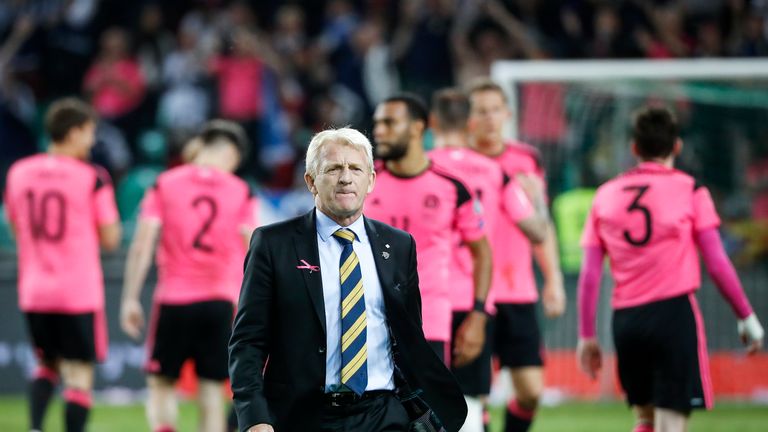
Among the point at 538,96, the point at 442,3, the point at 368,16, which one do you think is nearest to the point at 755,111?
the point at 538,96

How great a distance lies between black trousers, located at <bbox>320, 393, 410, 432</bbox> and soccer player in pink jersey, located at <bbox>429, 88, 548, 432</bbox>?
8.55 feet

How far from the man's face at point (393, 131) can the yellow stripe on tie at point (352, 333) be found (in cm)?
242

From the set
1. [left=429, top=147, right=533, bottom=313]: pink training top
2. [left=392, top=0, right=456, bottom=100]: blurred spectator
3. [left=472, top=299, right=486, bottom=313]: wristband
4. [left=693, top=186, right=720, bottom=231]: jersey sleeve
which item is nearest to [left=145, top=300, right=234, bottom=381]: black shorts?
[left=429, top=147, right=533, bottom=313]: pink training top

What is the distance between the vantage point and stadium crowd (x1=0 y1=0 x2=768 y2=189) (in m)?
15.7

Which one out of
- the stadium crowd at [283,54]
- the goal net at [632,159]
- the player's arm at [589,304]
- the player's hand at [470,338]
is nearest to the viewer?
the player's hand at [470,338]

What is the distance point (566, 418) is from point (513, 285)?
11.4 feet

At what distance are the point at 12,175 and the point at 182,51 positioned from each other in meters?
7.81

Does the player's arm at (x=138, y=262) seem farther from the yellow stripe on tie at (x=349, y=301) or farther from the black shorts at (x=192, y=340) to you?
the yellow stripe on tie at (x=349, y=301)

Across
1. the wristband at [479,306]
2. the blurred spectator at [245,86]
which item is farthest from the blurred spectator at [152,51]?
the wristband at [479,306]

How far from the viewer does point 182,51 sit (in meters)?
16.7

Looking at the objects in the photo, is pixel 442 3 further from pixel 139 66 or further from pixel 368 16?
pixel 139 66

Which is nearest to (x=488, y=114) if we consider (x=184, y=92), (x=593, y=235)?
(x=593, y=235)

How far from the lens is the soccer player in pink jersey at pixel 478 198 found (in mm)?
7652

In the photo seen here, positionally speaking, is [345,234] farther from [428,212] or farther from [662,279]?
[662,279]
